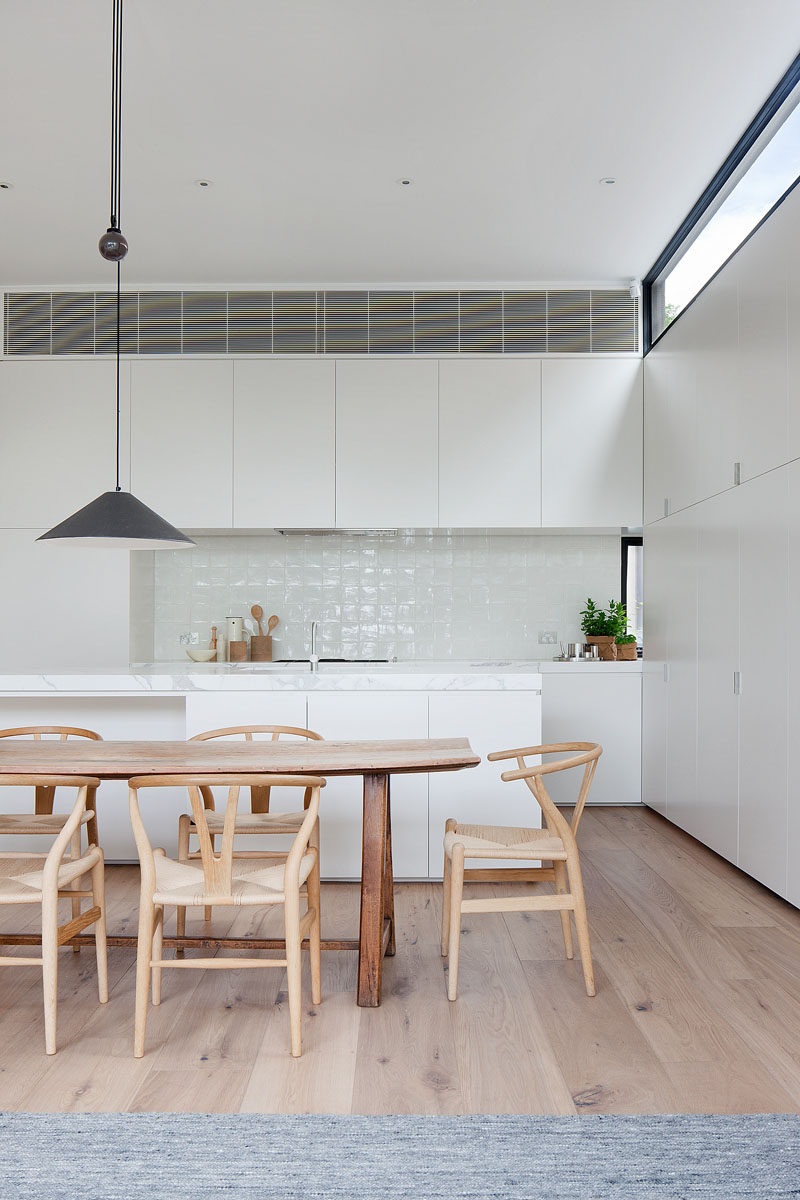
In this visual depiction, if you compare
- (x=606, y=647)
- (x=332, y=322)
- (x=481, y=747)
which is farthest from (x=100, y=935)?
(x=332, y=322)

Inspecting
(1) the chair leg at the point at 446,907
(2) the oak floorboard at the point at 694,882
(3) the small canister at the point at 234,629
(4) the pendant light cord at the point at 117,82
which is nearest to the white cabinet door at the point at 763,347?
(2) the oak floorboard at the point at 694,882

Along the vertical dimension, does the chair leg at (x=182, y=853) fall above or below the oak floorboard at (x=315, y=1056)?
above

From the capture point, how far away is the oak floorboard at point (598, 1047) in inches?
82.1

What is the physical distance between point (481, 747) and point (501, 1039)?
1594 mm

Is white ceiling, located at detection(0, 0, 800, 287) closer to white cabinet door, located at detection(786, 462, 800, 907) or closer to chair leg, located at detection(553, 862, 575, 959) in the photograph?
white cabinet door, located at detection(786, 462, 800, 907)

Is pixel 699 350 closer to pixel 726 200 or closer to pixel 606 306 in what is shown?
pixel 726 200

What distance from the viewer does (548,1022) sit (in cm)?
252

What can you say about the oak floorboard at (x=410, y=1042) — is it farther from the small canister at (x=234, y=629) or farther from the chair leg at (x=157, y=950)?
the small canister at (x=234, y=629)

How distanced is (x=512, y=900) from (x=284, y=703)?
5.08 feet

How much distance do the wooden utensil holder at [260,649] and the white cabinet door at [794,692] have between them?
3433 millimetres

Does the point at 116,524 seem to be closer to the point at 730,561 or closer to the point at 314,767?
the point at 314,767

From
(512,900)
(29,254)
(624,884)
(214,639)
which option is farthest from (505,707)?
(29,254)

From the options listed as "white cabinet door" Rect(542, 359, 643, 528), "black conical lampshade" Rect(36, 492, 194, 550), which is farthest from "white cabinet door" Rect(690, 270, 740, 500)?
"black conical lampshade" Rect(36, 492, 194, 550)

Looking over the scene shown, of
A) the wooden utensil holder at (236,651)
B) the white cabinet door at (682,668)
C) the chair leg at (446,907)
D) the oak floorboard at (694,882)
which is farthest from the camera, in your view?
the wooden utensil holder at (236,651)
